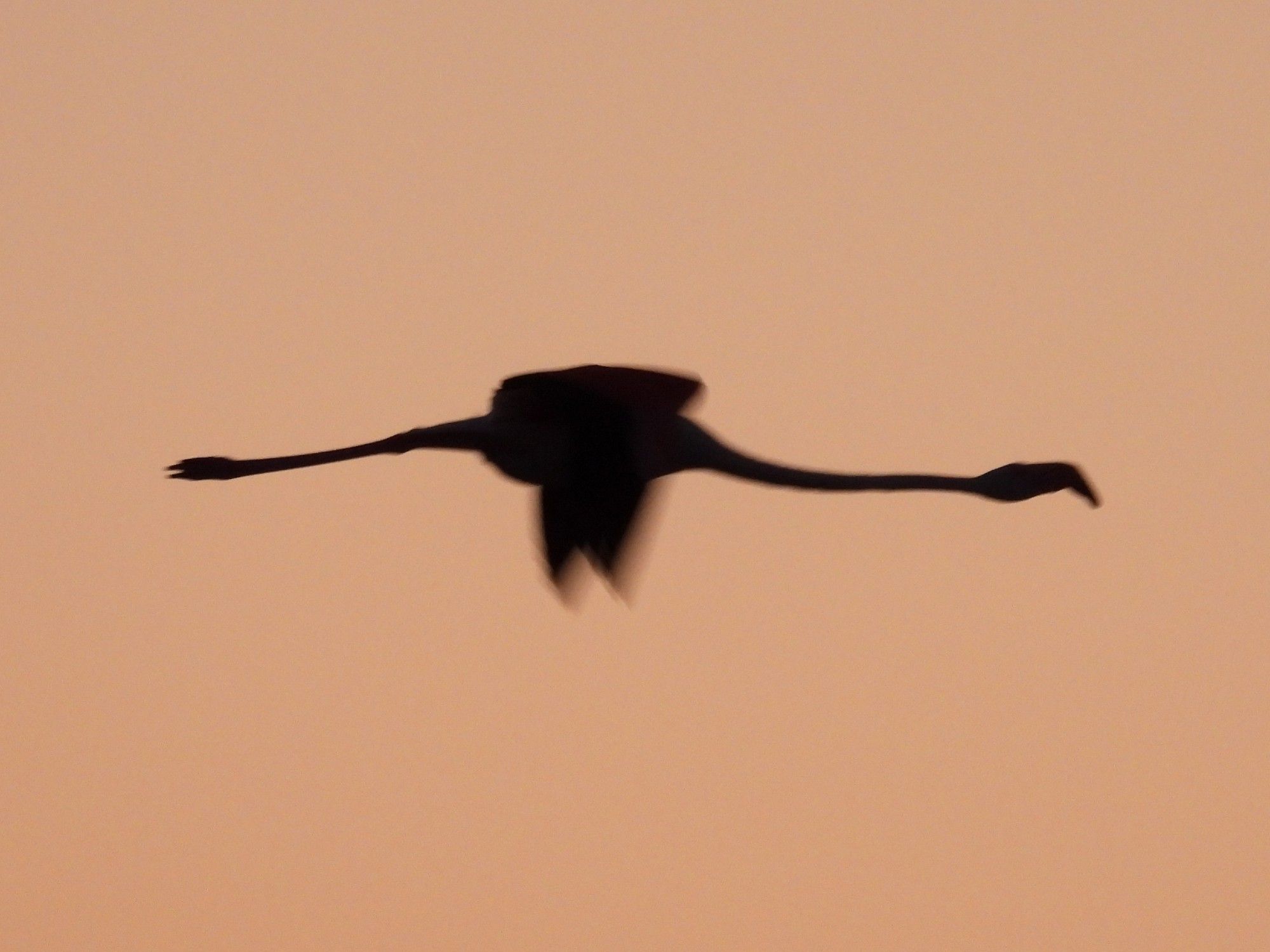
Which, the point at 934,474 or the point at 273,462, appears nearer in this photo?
the point at 273,462

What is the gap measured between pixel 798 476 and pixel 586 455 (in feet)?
4.12

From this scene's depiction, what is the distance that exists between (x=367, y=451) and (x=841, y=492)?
2.75 metres

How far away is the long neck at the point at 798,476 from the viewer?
44.1 feet

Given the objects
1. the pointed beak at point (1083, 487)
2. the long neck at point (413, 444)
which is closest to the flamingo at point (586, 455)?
the long neck at point (413, 444)

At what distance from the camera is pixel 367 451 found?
42.3 feet

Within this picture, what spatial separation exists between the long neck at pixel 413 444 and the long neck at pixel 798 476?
1.14 meters

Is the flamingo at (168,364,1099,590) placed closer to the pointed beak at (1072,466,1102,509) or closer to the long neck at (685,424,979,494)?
the long neck at (685,424,979,494)

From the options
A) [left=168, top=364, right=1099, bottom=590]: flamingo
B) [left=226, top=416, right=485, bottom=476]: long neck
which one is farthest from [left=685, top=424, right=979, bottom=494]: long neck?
[left=226, top=416, right=485, bottom=476]: long neck

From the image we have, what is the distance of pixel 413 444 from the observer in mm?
12906

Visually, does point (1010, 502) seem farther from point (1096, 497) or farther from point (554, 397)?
point (554, 397)

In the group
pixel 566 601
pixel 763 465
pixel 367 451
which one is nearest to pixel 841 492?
pixel 763 465

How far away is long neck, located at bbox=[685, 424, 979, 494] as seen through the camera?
44.1 ft

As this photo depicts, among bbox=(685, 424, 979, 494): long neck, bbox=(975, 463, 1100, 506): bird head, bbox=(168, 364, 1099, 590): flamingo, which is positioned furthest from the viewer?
bbox=(975, 463, 1100, 506): bird head

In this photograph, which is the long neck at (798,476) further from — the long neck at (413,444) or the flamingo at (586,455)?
the long neck at (413,444)
